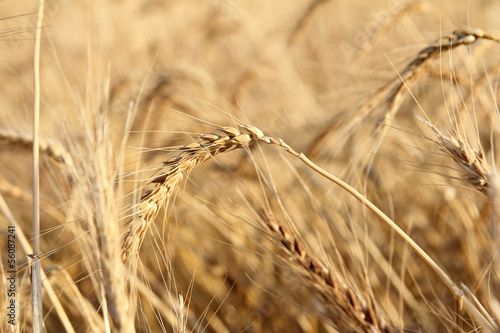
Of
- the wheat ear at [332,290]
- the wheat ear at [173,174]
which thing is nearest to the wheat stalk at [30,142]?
the wheat ear at [173,174]

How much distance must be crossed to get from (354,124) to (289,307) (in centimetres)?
72

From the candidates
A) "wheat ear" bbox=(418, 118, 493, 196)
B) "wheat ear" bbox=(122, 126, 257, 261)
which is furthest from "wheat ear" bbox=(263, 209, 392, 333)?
"wheat ear" bbox=(418, 118, 493, 196)

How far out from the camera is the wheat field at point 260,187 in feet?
2.15

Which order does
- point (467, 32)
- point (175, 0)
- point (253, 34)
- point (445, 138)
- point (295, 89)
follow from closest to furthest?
point (445, 138) → point (467, 32) → point (295, 89) → point (253, 34) → point (175, 0)

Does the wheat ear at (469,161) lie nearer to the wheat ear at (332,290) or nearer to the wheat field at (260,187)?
the wheat field at (260,187)

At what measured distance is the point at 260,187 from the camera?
1.67 metres

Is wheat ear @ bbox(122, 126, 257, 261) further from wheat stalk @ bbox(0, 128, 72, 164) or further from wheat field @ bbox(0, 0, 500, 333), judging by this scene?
wheat stalk @ bbox(0, 128, 72, 164)

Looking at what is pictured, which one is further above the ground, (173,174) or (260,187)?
(173,174)

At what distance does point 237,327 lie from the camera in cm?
146

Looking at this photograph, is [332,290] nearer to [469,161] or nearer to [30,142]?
[469,161]

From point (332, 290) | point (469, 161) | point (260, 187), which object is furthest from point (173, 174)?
point (260, 187)

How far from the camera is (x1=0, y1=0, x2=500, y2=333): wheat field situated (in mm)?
654

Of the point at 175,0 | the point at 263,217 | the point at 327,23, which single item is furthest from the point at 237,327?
the point at 327,23

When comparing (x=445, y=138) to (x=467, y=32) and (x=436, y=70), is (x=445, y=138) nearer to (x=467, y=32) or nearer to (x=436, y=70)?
(x=467, y=32)
